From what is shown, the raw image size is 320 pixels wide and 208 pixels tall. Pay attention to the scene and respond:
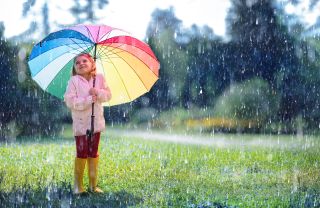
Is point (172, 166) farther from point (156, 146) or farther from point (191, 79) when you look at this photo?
point (191, 79)

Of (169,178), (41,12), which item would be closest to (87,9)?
(41,12)

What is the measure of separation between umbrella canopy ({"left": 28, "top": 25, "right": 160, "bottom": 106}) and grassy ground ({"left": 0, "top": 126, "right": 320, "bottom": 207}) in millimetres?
1305

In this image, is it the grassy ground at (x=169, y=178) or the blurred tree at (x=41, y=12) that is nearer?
the grassy ground at (x=169, y=178)

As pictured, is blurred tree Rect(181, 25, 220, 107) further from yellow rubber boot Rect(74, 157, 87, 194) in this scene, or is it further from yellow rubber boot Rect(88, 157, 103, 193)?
yellow rubber boot Rect(74, 157, 87, 194)

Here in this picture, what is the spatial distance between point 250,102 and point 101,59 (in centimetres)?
1826

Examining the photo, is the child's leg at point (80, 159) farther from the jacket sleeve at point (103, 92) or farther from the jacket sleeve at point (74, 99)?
the jacket sleeve at point (103, 92)

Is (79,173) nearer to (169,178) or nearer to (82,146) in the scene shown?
(82,146)

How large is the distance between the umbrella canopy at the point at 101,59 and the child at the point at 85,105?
21 centimetres

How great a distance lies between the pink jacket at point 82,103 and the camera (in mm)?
6473

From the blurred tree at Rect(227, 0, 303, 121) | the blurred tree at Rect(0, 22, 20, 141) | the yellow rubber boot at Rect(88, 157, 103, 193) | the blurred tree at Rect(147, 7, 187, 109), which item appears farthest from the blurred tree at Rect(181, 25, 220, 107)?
the yellow rubber boot at Rect(88, 157, 103, 193)

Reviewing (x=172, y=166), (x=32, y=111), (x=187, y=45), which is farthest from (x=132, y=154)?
(x=187, y=45)

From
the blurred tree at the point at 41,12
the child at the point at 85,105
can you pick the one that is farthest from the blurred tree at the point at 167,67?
the child at the point at 85,105

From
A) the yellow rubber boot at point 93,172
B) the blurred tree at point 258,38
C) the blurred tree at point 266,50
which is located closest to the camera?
the yellow rubber boot at point 93,172

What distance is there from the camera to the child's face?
670 centimetres
